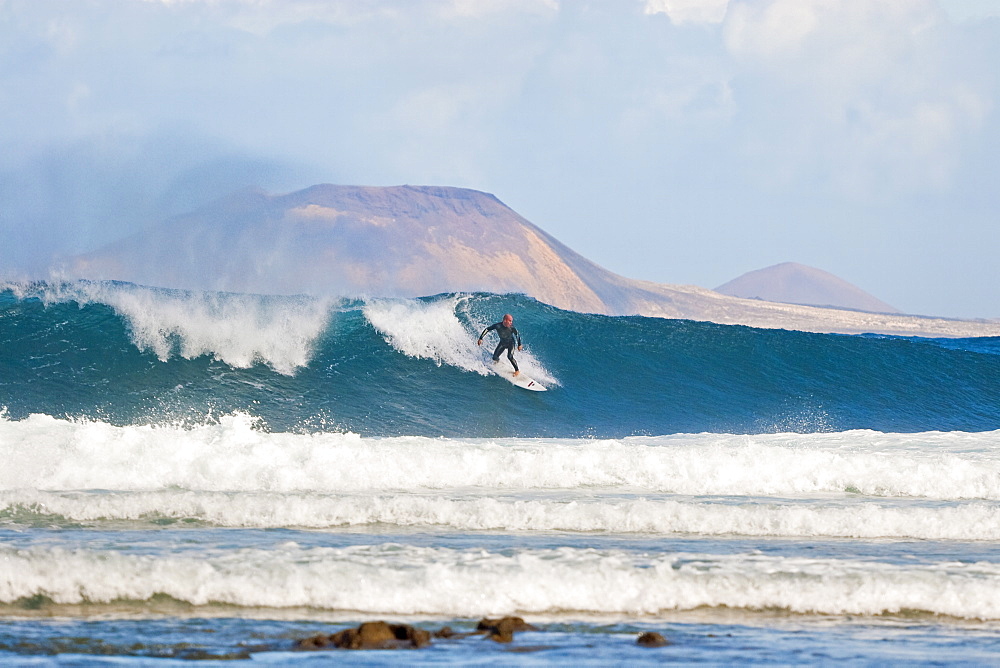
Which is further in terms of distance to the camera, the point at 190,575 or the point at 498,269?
the point at 498,269

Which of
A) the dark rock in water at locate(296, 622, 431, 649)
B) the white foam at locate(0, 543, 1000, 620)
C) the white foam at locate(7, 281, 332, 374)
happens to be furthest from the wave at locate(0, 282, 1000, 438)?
the dark rock in water at locate(296, 622, 431, 649)

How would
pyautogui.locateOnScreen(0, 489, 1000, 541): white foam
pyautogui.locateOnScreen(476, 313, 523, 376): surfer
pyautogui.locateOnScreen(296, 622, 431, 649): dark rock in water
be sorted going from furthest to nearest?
1. pyautogui.locateOnScreen(476, 313, 523, 376): surfer
2. pyautogui.locateOnScreen(0, 489, 1000, 541): white foam
3. pyautogui.locateOnScreen(296, 622, 431, 649): dark rock in water

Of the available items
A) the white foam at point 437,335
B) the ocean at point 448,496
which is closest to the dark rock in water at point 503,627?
the ocean at point 448,496

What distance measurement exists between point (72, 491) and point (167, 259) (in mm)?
27978

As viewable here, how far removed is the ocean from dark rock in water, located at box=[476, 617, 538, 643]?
0.22ft

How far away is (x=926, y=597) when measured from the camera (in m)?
4.97

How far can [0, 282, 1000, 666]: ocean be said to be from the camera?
14.9ft

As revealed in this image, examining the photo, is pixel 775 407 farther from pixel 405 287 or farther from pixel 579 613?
pixel 405 287

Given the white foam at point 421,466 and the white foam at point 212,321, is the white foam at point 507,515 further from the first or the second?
the white foam at point 212,321

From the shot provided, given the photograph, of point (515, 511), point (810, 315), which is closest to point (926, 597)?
point (515, 511)

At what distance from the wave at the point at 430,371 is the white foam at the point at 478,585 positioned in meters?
7.65

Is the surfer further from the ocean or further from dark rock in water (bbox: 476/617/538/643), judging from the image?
dark rock in water (bbox: 476/617/538/643)

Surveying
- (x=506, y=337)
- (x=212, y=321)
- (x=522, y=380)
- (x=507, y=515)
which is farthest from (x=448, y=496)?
(x=212, y=321)

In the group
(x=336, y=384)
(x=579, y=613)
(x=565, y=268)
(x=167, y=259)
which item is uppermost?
(x=565, y=268)
